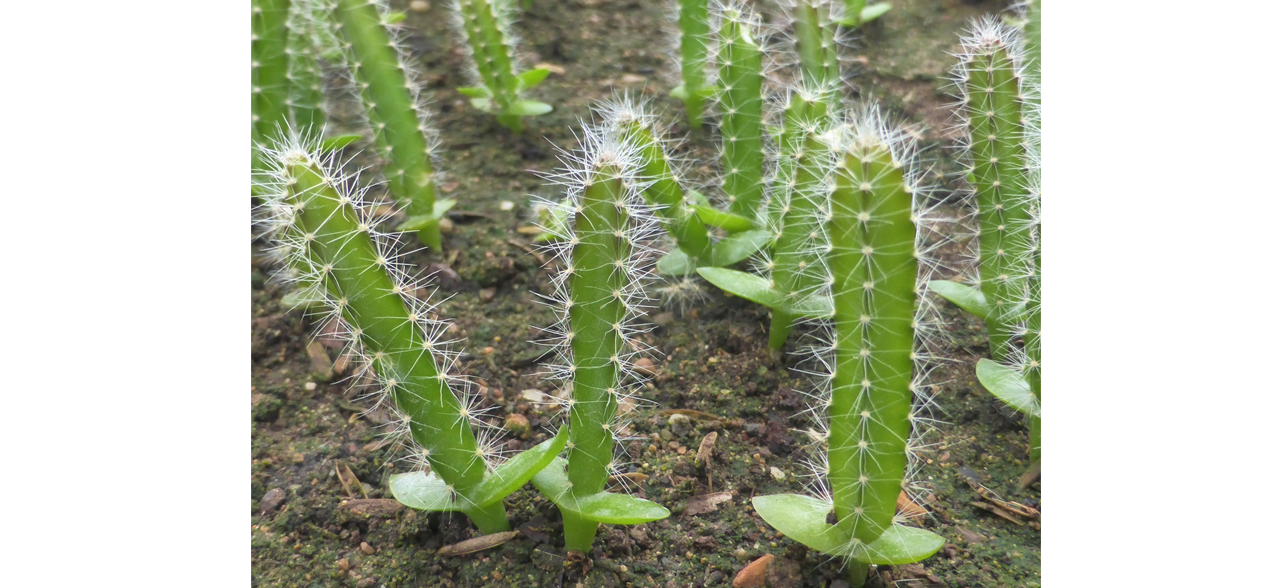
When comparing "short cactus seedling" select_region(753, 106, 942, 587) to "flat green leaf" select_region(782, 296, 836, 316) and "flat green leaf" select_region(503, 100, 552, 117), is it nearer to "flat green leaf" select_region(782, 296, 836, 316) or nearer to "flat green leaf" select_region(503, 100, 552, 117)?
"flat green leaf" select_region(782, 296, 836, 316)

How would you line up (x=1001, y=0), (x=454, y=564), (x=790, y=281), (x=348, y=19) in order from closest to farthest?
(x=454, y=564)
(x=790, y=281)
(x=348, y=19)
(x=1001, y=0)

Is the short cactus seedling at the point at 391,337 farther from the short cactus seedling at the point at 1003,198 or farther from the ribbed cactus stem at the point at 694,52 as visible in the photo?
the ribbed cactus stem at the point at 694,52

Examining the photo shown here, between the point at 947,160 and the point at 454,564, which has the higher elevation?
the point at 947,160

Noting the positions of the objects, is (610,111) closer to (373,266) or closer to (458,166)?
(458,166)

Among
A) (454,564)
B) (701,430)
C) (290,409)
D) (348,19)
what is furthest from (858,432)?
(348,19)

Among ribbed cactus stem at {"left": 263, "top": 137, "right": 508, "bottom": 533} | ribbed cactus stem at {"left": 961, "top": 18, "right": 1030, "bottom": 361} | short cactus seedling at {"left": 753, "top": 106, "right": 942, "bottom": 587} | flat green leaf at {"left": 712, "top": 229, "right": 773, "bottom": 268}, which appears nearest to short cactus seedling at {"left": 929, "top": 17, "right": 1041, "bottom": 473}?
ribbed cactus stem at {"left": 961, "top": 18, "right": 1030, "bottom": 361}

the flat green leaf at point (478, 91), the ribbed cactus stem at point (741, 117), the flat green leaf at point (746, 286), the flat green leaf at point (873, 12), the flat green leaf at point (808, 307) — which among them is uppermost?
the flat green leaf at point (873, 12)

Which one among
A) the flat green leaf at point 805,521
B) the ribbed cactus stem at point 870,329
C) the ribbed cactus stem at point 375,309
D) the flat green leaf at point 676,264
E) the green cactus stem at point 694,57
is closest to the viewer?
the ribbed cactus stem at point 870,329

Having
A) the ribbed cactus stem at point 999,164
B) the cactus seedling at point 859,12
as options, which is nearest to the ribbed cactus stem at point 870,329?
the ribbed cactus stem at point 999,164
